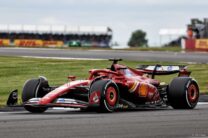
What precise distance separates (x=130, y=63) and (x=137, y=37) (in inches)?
5635

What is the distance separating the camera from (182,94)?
49.5 ft

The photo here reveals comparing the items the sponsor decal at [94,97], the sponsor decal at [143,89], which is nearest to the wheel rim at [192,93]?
the sponsor decal at [143,89]

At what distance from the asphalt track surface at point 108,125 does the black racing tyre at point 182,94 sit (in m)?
1.34

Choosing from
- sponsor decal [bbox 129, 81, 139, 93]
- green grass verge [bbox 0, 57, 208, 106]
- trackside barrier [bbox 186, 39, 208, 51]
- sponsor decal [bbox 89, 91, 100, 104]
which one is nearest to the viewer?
sponsor decal [bbox 89, 91, 100, 104]

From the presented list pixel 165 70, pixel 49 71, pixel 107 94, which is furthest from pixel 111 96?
pixel 49 71

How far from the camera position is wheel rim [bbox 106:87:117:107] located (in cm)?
1395

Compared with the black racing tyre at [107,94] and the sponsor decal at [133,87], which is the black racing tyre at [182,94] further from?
the black racing tyre at [107,94]

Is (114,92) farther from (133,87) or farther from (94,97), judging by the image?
(133,87)

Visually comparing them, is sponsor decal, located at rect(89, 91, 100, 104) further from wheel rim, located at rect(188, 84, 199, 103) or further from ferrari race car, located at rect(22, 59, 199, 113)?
wheel rim, located at rect(188, 84, 199, 103)

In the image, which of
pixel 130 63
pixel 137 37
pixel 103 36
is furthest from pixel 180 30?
pixel 130 63

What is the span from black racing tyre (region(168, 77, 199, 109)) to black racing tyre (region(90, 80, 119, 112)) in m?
1.64

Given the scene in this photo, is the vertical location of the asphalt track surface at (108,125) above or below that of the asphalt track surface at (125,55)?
below

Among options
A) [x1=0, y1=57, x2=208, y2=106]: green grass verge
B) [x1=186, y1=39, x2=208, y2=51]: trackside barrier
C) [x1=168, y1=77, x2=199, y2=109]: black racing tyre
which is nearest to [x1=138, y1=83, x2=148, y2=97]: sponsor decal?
[x1=168, y1=77, x2=199, y2=109]: black racing tyre

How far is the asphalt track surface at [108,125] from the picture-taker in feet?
32.7
